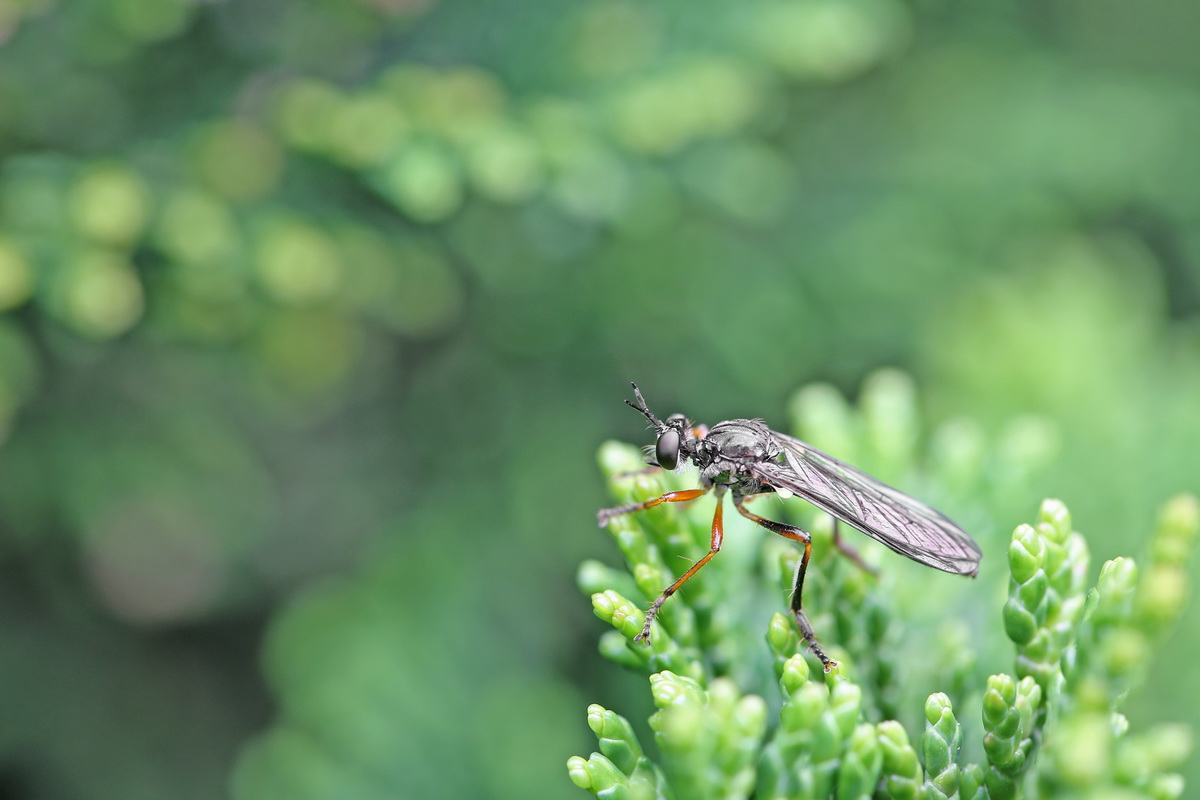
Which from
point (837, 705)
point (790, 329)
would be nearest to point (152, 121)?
point (790, 329)

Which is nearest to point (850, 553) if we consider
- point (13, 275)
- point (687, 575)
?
point (687, 575)

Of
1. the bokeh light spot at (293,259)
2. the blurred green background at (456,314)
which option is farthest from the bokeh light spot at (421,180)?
the bokeh light spot at (293,259)

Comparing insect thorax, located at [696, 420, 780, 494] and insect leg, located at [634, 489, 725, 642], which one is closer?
insect leg, located at [634, 489, 725, 642]

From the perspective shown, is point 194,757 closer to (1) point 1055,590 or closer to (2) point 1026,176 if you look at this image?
(1) point 1055,590

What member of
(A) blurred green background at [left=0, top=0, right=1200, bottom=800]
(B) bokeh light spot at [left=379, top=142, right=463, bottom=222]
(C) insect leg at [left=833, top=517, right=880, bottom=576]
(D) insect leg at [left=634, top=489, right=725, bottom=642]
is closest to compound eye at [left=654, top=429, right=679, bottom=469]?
(D) insect leg at [left=634, top=489, right=725, bottom=642]

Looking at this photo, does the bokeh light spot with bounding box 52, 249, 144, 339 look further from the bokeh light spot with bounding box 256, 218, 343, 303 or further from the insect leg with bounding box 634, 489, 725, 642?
the insect leg with bounding box 634, 489, 725, 642

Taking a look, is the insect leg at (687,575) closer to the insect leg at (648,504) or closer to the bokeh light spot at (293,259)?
the insect leg at (648,504)
